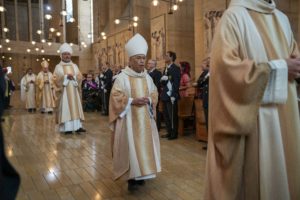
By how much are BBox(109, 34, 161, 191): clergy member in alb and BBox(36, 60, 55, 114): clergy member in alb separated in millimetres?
10764

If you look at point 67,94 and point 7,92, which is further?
point 67,94

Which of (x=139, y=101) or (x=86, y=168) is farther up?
(x=139, y=101)

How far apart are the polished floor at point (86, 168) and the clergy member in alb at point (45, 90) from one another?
5480mm

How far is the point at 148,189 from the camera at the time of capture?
4504 mm

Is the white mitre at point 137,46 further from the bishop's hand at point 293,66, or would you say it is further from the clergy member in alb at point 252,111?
the bishop's hand at point 293,66

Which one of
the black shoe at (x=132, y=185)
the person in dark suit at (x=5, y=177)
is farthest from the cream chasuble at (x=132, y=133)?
the person in dark suit at (x=5, y=177)

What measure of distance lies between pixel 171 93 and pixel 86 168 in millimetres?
3032

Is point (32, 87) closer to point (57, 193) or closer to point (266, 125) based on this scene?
point (57, 193)

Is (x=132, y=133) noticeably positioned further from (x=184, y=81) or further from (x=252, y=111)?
(x=184, y=81)

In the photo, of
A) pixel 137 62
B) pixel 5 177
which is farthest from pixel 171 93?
pixel 5 177

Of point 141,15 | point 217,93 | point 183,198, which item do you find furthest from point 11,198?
point 141,15

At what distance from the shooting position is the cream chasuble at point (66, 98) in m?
8.95

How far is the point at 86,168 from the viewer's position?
5.59m

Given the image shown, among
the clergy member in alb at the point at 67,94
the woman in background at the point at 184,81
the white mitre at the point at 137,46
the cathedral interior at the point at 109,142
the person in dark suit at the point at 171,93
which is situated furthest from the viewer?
the clergy member in alb at the point at 67,94
